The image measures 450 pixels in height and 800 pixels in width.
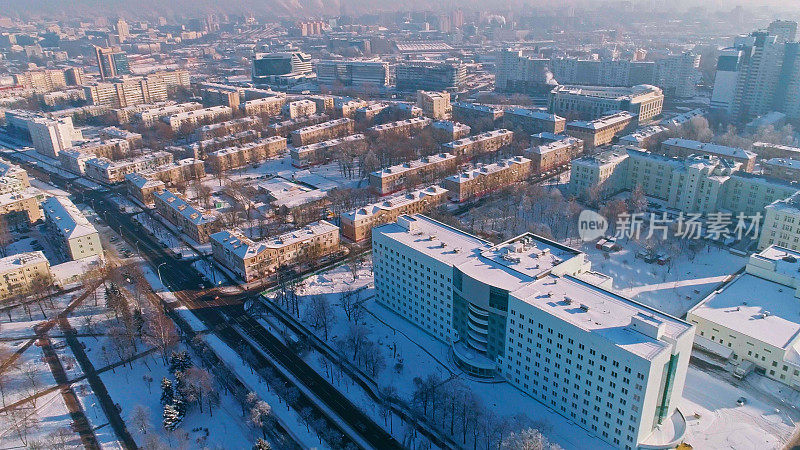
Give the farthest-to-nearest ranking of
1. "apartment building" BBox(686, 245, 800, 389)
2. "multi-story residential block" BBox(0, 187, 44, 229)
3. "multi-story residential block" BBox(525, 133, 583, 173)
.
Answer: "multi-story residential block" BBox(525, 133, 583, 173)
"multi-story residential block" BBox(0, 187, 44, 229)
"apartment building" BBox(686, 245, 800, 389)

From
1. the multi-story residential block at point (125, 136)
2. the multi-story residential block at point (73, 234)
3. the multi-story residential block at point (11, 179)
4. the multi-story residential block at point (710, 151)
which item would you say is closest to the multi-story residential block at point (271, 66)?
the multi-story residential block at point (125, 136)

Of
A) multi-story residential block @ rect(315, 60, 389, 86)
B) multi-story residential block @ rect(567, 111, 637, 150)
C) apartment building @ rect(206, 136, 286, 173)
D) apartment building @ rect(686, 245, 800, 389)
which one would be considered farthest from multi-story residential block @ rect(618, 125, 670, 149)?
multi-story residential block @ rect(315, 60, 389, 86)

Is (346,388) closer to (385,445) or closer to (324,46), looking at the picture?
(385,445)

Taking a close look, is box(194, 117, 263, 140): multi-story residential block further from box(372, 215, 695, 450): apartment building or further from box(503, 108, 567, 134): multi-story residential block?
box(372, 215, 695, 450): apartment building

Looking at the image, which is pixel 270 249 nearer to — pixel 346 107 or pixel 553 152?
pixel 553 152

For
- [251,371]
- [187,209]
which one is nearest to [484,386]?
[251,371]

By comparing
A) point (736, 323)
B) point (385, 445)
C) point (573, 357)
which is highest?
point (573, 357)
